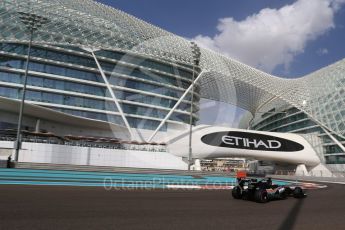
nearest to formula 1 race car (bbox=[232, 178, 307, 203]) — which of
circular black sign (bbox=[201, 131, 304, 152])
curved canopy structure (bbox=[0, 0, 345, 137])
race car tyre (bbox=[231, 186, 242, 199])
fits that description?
race car tyre (bbox=[231, 186, 242, 199])

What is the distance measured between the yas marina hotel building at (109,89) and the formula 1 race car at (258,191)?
92.3 ft

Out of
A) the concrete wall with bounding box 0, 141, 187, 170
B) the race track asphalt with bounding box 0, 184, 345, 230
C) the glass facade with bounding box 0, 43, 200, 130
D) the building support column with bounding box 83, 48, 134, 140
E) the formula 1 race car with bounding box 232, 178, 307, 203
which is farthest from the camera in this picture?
the building support column with bounding box 83, 48, 134, 140

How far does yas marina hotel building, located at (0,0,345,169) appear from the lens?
49219 millimetres

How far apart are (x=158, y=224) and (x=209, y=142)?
47276 mm

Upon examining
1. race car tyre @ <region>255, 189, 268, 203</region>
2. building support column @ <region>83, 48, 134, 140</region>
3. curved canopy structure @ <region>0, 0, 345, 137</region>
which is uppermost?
curved canopy structure @ <region>0, 0, 345, 137</region>

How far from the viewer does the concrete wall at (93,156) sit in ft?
145

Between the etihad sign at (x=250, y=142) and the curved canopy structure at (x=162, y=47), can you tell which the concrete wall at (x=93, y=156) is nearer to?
the etihad sign at (x=250, y=142)

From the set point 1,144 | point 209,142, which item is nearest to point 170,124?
point 209,142

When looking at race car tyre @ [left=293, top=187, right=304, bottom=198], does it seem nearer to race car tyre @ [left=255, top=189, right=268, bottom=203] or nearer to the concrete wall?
race car tyre @ [left=255, top=189, right=268, bottom=203]

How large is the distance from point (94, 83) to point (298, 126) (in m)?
41.3

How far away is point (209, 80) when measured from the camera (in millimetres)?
71312

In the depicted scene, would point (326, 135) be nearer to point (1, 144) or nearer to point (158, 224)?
point (1, 144)

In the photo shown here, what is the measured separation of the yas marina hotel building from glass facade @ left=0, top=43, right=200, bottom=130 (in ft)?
0.51

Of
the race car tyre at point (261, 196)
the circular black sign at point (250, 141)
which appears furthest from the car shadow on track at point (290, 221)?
the circular black sign at point (250, 141)
